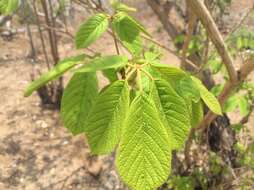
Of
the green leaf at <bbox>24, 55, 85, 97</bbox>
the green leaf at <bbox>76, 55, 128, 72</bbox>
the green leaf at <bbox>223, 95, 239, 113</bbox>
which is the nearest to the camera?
the green leaf at <bbox>76, 55, 128, 72</bbox>

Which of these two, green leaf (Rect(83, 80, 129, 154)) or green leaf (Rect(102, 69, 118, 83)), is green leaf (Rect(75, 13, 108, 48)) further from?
green leaf (Rect(83, 80, 129, 154))

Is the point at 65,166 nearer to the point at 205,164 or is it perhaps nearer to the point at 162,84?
the point at 205,164

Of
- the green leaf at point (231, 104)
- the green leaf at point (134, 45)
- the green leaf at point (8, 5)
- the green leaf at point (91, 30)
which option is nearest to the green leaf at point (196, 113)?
the green leaf at point (134, 45)

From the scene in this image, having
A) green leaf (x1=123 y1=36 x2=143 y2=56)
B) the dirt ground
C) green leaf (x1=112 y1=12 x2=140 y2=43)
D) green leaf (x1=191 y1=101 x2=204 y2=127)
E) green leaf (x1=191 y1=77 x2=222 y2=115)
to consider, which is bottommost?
the dirt ground

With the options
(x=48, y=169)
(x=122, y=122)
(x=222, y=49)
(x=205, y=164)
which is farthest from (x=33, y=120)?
(x=122, y=122)

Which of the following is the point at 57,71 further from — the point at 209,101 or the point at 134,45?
the point at 209,101

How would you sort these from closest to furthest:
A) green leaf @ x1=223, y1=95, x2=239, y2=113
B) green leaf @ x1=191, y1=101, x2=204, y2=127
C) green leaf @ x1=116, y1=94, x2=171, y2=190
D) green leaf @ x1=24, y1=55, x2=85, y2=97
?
1. green leaf @ x1=116, y1=94, x2=171, y2=190
2. green leaf @ x1=24, y1=55, x2=85, y2=97
3. green leaf @ x1=191, y1=101, x2=204, y2=127
4. green leaf @ x1=223, y1=95, x2=239, y2=113

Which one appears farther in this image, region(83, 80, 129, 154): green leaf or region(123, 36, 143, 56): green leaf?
region(123, 36, 143, 56): green leaf

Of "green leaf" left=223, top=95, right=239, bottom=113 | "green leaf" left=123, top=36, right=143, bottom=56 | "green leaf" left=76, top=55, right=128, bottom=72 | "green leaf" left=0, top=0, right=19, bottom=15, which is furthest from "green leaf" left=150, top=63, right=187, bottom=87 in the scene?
"green leaf" left=223, top=95, right=239, bottom=113
